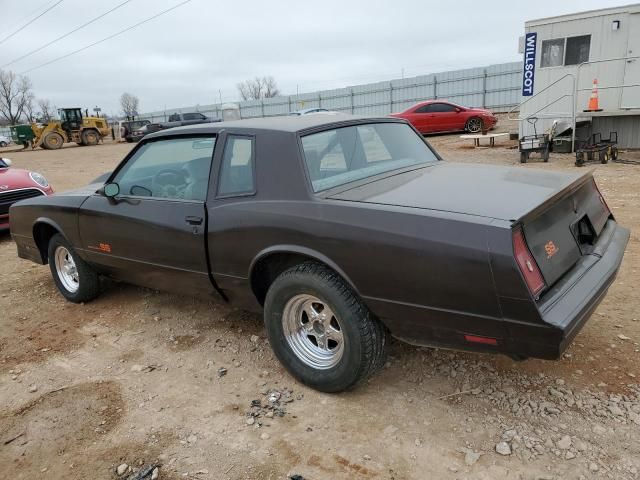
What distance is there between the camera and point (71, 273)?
463 centimetres

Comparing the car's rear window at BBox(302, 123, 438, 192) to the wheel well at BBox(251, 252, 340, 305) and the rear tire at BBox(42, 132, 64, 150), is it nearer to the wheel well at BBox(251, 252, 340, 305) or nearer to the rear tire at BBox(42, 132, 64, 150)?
the wheel well at BBox(251, 252, 340, 305)

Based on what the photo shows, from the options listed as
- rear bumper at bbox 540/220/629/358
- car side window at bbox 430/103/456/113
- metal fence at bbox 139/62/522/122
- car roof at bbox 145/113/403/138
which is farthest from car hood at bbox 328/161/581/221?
metal fence at bbox 139/62/522/122

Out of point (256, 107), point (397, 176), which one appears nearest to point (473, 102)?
point (256, 107)

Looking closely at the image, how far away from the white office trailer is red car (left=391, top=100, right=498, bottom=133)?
585cm

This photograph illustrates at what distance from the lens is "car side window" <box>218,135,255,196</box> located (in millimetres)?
3035

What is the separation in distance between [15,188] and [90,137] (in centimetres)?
2827

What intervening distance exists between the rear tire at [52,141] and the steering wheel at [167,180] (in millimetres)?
32041

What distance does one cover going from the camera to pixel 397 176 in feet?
10.5

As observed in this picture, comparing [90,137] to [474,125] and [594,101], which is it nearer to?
[474,125]

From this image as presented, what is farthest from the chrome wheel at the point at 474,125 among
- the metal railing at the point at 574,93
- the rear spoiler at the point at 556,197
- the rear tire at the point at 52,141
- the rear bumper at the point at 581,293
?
the rear tire at the point at 52,141

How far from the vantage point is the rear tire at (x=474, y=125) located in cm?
1894

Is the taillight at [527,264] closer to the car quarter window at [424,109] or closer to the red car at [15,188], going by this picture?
the red car at [15,188]

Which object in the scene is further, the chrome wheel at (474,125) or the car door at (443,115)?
the chrome wheel at (474,125)

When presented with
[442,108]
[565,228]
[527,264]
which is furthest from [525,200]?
[442,108]
